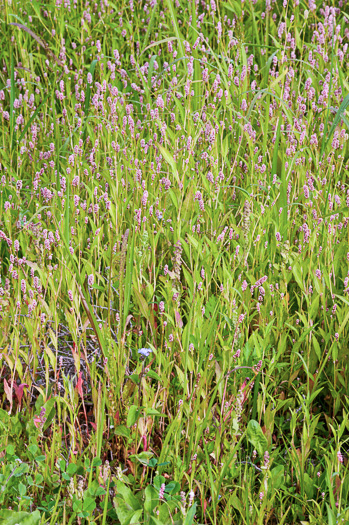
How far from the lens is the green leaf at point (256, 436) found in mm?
1827

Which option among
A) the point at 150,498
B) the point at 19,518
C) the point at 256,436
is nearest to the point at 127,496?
the point at 150,498

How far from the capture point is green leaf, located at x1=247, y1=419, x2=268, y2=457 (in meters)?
1.83

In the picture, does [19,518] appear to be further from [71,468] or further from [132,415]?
[132,415]

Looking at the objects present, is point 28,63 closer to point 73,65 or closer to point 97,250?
point 73,65

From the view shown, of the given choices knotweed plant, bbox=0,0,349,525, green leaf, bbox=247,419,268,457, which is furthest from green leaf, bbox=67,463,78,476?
green leaf, bbox=247,419,268,457

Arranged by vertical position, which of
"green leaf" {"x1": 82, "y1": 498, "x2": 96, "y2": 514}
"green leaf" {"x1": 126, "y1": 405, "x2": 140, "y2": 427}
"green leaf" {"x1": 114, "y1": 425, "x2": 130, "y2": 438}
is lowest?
"green leaf" {"x1": 82, "y1": 498, "x2": 96, "y2": 514}

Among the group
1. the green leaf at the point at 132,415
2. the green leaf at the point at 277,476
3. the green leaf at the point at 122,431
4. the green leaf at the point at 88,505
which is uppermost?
the green leaf at the point at 132,415

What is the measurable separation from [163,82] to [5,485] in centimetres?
252

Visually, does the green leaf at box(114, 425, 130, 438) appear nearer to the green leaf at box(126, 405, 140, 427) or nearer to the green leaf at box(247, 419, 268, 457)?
the green leaf at box(126, 405, 140, 427)

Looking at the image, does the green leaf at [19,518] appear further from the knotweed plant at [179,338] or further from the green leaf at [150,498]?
the green leaf at [150,498]

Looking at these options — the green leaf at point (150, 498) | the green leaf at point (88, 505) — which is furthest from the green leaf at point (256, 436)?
the green leaf at point (88, 505)

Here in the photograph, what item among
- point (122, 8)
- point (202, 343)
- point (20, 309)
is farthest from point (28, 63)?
point (202, 343)

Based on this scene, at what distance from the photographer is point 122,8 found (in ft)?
12.9

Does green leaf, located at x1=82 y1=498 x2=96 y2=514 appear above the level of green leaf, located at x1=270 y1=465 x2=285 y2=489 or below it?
above
